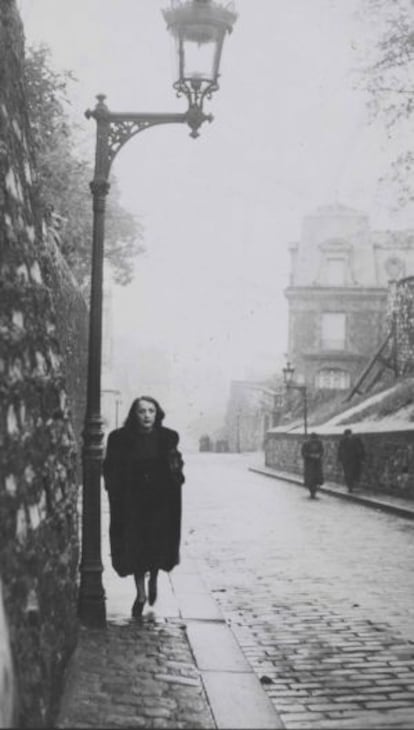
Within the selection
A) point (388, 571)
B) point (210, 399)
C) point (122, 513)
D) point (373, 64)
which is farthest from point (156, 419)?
point (210, 399)

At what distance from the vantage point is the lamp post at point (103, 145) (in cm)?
643

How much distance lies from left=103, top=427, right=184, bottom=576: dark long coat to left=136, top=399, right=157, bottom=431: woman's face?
0.11 meters

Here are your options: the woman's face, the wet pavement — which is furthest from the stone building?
the woman's face

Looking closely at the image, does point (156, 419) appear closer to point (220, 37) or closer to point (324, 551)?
point (220, 37)

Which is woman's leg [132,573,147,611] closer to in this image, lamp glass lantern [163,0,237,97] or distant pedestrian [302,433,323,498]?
lamp glass lantern [163,0,237,97]

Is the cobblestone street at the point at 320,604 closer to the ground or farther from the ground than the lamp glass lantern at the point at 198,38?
closer to the ground

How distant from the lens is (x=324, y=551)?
1141 centimetres

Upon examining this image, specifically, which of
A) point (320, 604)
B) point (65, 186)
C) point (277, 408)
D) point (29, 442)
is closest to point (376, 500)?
point (65, 186)

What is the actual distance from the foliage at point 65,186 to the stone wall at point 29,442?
414cm

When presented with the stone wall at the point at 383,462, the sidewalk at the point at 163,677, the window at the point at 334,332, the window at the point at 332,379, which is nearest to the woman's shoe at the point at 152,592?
the sidewalk at the point at 163,677

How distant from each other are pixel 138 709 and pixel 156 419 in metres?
2.77

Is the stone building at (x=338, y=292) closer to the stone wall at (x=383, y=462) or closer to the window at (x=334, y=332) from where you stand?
the window at (x=334, y=332)

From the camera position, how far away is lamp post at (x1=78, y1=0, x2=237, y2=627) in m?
6.43

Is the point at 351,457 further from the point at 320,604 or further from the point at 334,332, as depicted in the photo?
the point at 334,332
